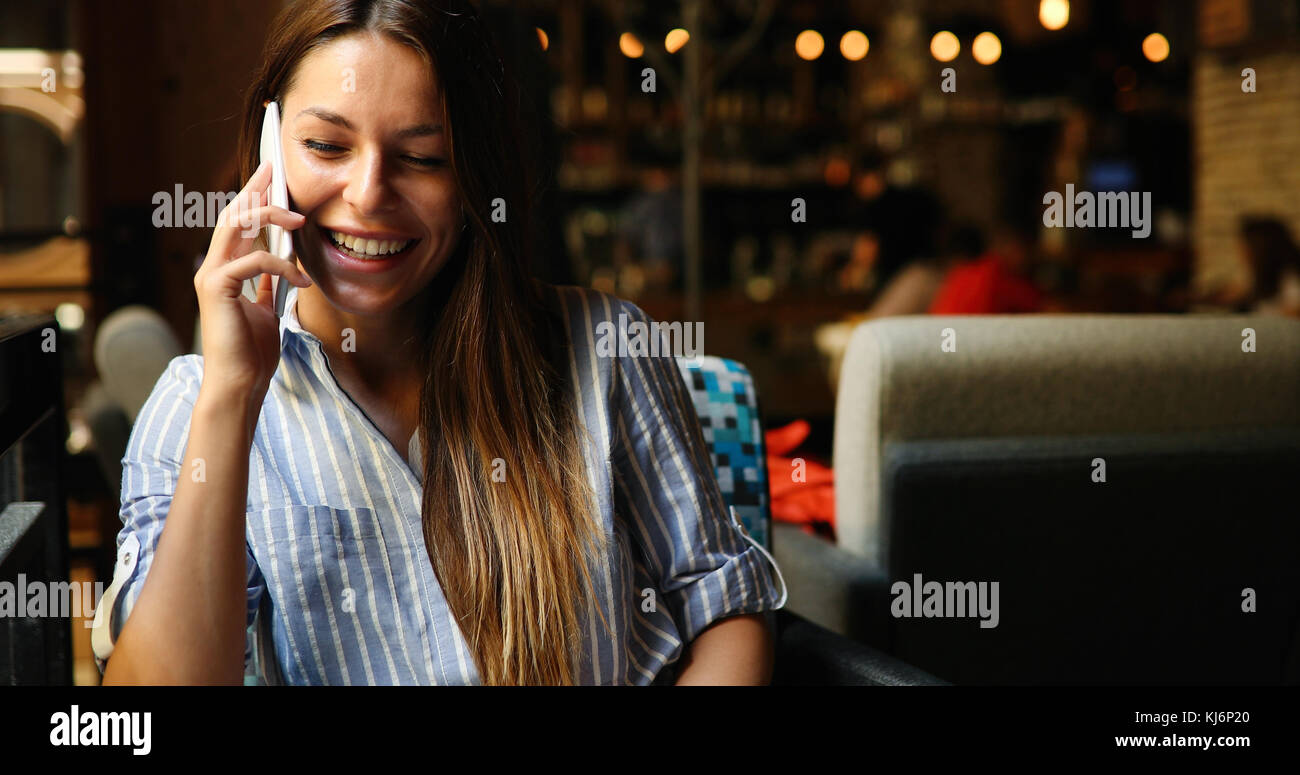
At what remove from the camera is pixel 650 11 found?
7.33 meters

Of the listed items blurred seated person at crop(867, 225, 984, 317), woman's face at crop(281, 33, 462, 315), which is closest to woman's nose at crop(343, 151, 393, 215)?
woman's face at crop(281, 33, 462, 315)

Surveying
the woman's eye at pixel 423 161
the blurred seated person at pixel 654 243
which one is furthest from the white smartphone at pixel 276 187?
the blurred seated person at pixel 654 243

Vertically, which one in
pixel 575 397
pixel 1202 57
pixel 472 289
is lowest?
pixel 575 397

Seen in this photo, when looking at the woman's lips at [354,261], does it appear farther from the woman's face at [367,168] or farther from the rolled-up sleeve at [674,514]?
the rolled-up sleeve at [674,514]

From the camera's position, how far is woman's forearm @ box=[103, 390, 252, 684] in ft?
3.03

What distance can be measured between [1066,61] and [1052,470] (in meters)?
6.91

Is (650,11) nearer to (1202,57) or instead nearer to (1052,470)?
(1202,57)

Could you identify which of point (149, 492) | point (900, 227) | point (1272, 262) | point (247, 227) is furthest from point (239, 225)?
point (1272, 262)

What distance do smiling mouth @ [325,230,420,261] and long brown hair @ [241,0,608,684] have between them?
0.27ft

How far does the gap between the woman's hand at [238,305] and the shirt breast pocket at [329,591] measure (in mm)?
168

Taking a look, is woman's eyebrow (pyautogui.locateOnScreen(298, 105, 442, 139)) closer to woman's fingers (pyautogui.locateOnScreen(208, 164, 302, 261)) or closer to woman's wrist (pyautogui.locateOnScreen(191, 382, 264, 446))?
woman's fingers (pyautogui.locateOnScreen(208, 164, 302, 261))

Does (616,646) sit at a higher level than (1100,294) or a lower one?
lower

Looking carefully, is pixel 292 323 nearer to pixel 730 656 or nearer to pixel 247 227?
pixel 247 227
